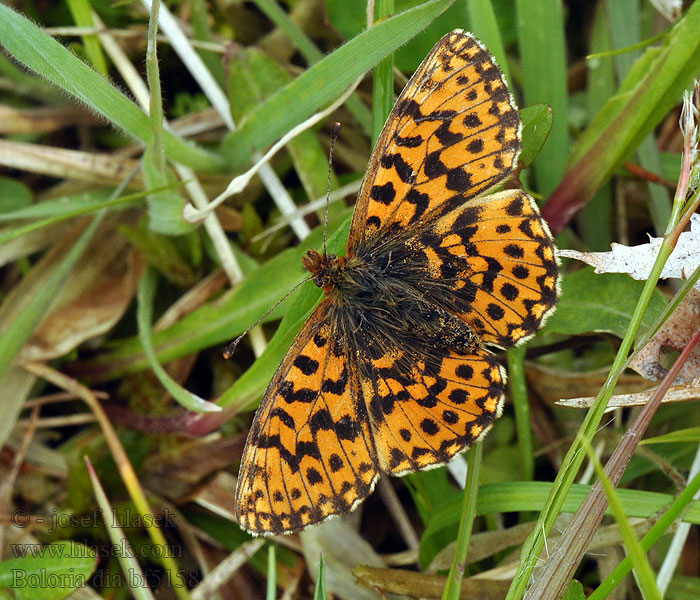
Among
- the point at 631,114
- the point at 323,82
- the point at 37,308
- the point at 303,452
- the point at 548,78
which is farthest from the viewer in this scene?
the point at 37,308

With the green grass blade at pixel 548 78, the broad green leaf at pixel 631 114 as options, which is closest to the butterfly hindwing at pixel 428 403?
the broad green leaf at pixel 631 114

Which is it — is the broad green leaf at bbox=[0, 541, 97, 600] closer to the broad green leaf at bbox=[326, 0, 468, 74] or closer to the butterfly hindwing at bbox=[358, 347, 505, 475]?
the butterfly hindwing at bbox=[358, 347, 505, 475]

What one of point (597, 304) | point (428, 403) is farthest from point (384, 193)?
point (597, 304)

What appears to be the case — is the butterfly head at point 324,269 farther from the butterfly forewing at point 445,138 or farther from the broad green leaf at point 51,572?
the broad green leaf at point 51,572

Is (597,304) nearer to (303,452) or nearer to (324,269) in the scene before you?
(324,269)

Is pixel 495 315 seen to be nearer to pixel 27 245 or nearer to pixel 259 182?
pixel 259 182

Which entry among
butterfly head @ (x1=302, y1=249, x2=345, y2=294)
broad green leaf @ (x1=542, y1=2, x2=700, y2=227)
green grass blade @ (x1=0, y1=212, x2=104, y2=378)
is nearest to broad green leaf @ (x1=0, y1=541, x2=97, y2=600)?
green grass blade @ (x1=0, y1=212, x2=104, y2=378)

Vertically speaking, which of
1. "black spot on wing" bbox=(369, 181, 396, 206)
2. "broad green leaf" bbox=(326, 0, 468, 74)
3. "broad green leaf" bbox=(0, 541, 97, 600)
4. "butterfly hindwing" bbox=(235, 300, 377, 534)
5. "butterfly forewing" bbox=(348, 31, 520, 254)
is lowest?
"broad green leaf" bbox=(0, 541, 97, 600)
